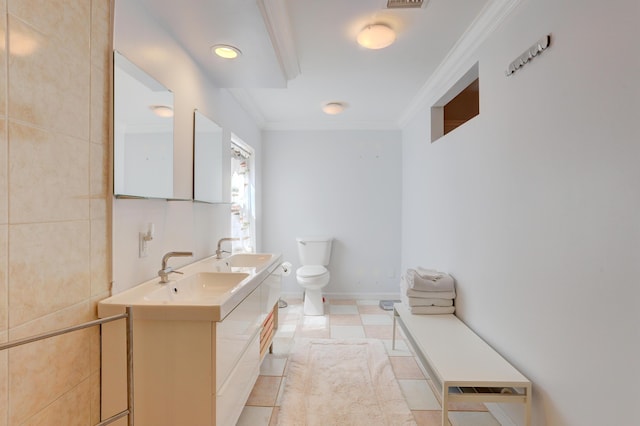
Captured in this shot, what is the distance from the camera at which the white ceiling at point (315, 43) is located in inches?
64.9

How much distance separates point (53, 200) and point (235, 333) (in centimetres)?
89

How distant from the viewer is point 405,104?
11.6 feet

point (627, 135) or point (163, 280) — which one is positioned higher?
point (627, 135)

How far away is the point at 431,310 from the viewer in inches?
95.3

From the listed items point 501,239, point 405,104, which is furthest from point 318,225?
point 501,239

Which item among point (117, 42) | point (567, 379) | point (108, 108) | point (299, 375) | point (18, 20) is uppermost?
point (117, 42)

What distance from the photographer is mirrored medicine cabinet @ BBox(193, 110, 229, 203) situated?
214 centimetres

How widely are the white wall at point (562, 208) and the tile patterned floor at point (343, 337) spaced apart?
398 mm

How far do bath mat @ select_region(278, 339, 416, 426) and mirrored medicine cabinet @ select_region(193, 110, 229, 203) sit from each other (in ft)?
4.78

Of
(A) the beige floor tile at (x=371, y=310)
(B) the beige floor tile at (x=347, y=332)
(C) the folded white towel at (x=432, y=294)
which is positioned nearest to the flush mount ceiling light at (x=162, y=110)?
(C) the folded white towel at (x=432, y=294)

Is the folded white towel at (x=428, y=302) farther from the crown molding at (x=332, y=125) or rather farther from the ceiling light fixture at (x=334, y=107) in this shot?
the crown molding at (x=332, y=125)

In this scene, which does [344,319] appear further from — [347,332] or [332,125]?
[332,125]

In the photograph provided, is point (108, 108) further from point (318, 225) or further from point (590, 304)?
point (318, 225)

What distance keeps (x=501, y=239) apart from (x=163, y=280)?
73.0 inches
